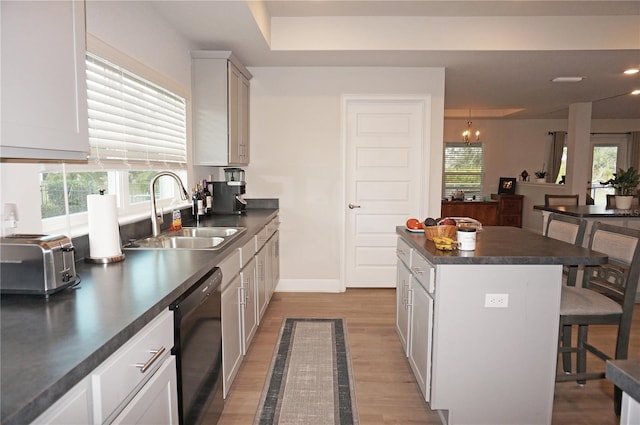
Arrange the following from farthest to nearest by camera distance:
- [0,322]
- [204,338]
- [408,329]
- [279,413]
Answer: [408,329] → [279,413] → [204,338] → [0,322]

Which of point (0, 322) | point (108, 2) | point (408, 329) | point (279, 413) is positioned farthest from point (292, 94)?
point (0, 322)

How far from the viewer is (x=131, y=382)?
1217 mm

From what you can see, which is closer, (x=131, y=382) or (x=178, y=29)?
(x=131, y=382)

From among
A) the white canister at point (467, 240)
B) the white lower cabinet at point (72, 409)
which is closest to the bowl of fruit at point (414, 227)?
the white canister at point (467, 240)

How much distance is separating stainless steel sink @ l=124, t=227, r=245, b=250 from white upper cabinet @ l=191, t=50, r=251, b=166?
2.91ft

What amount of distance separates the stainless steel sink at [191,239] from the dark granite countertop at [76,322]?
0.48m

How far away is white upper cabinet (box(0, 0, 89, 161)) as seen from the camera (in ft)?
3.86

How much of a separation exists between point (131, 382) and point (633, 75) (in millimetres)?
5810

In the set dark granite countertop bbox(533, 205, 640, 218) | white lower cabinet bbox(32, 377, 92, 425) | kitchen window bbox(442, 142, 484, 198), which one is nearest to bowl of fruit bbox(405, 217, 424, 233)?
white lower cabinet bbox(32, 377, 92, 425)

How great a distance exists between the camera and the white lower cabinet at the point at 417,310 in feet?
7.46

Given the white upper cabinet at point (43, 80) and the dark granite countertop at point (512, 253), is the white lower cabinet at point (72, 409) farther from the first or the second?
the dark granite countertop at point (512, 253)

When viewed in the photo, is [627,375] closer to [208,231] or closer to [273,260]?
[208,231]

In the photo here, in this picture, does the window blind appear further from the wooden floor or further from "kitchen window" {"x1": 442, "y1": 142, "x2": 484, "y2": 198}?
"kitchen window" {"x1": 442, "y1": 142, "x2": 484, "y2": 198}

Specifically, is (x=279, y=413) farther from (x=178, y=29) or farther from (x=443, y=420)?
(x=178, y=29)
